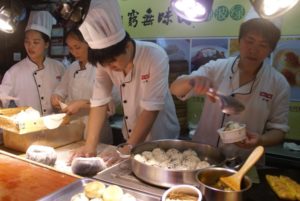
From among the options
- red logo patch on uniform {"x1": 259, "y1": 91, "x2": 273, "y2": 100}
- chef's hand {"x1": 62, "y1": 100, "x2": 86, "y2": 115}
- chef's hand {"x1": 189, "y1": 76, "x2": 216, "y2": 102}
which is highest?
chef's hand {"x1": 189, "y1": 76, "x2": 216, "y2": 102}

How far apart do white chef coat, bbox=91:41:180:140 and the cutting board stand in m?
0.68

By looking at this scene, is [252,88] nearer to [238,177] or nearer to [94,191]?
[238,177]

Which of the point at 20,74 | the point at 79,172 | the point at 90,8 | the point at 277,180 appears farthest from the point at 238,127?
the point at 20,74

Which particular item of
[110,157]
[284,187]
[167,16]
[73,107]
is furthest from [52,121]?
[167,16]

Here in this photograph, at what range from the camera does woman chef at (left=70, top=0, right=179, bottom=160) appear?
1.84m

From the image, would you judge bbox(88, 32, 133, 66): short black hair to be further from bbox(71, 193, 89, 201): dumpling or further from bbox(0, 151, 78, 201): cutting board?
bbox(71, 193, 89, 201): dumpling

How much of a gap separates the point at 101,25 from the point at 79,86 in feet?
4.38

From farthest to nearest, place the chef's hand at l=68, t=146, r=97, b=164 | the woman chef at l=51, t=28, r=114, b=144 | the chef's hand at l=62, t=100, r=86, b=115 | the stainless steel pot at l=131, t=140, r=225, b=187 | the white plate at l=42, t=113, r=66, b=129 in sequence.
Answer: the woman chef at l=51, t=28, r=114, b=144 < the chef's hand at l=62, t=100, r=86, b=115 < the white plate at l=42, t=113, r=66, b=129 < the chef's hand at l=68, t=146, r=97, b=164 < the stainless steel pot at l=131, t=140, r=225, b=187

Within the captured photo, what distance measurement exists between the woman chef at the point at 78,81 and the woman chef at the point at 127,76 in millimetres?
504

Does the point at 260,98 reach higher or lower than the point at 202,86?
lower

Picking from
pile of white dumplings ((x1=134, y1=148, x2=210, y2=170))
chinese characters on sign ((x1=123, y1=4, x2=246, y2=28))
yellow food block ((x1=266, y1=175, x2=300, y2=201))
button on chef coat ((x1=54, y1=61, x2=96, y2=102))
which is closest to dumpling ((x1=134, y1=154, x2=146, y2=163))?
pile of white dumplings ((x1=134, y1=148, x2=210, y2=170))

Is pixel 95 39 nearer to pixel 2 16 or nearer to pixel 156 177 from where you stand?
Result: pixel 156 177

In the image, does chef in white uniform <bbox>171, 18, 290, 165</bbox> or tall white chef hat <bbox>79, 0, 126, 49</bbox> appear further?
chef in white uniform <bbox>171, 18, 290, 165</bbox>

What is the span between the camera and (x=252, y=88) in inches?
83.3
